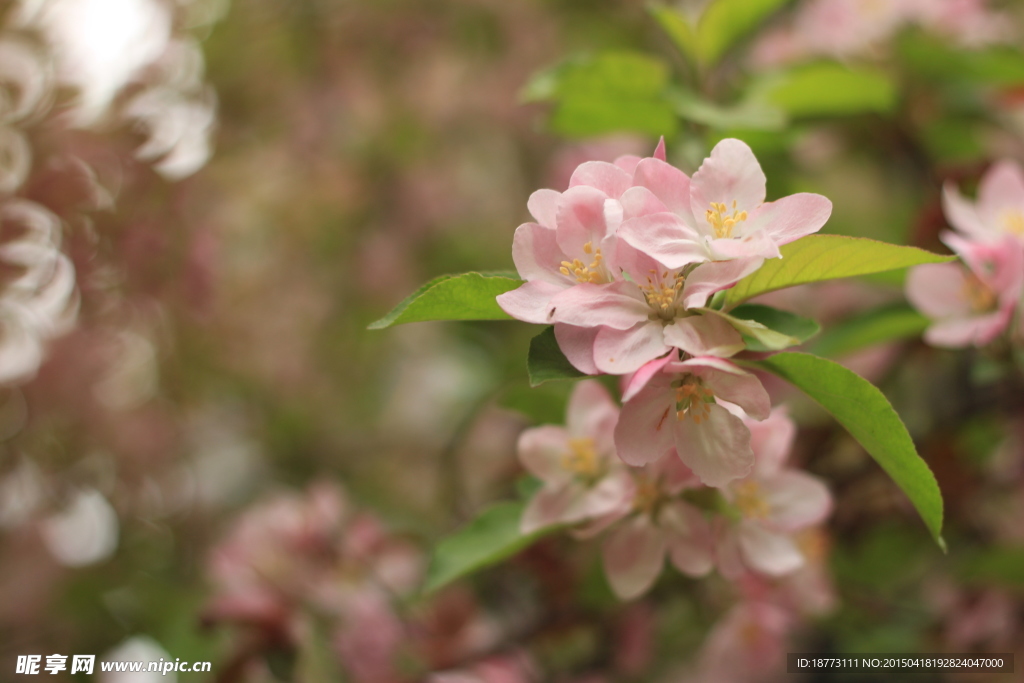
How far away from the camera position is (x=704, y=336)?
15.6 inches

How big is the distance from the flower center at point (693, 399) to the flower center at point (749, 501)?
0.13 m

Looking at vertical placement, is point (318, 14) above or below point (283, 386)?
above

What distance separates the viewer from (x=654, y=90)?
27.4 inches

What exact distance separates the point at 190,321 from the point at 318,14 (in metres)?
0.73

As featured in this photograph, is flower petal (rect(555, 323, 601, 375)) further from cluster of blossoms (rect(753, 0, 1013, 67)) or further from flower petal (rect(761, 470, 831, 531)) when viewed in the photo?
cluster of blossoms (rect(753, 0, 1013, 67))

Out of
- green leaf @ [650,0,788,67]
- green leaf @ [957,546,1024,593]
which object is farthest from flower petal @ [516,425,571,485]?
green leaf @ [957,546,1024,593]

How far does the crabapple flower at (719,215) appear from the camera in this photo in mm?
385

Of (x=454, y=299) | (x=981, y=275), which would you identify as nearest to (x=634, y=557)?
(x=454, y=299)

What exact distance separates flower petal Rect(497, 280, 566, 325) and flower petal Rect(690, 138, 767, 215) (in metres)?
0.11

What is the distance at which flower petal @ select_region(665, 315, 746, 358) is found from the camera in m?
0.38

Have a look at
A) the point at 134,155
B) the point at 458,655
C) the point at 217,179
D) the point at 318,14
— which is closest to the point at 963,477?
the point at 458,655

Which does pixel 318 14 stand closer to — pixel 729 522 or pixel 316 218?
pixel 316 218

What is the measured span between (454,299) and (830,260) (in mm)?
215

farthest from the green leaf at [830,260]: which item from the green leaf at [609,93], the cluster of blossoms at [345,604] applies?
the cluster of blossoms at [345,604]
